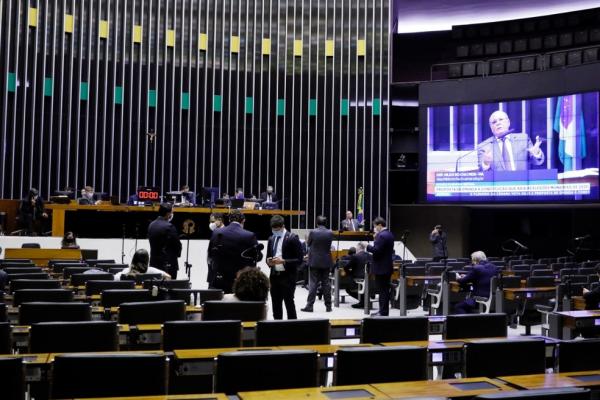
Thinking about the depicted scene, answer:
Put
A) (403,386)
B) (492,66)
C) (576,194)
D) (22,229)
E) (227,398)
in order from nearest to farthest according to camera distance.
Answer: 1. (227,398)
2. (403,386)
3. (22,229)
4. (576,194)
5. (492,66)

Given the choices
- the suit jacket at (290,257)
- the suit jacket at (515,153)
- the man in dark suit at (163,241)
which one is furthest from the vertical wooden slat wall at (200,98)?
the suit jacket at (290,257)

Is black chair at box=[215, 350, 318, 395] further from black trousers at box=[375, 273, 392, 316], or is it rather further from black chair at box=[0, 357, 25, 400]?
black trousers at box=[375, 273, 392, 316]

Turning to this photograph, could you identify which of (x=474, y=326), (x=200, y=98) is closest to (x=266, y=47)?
(x=200, y=98)

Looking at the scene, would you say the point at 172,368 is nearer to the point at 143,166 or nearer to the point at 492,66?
the point at 143,166

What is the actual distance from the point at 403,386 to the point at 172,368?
1189 millimetres

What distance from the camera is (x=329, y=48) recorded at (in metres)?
20.7

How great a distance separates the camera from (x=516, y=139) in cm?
1812

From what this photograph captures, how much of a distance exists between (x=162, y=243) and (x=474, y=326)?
4.25 m

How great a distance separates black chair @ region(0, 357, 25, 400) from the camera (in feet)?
8.91

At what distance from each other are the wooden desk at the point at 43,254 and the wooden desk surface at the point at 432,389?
9.61 metres

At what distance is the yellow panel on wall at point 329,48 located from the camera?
2069cm

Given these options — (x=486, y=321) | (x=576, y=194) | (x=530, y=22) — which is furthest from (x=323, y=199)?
(x=486, y=321)

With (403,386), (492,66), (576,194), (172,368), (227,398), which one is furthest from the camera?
(492,66)

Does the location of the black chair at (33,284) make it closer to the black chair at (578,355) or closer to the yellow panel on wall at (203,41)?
the black chair at (578,355)
